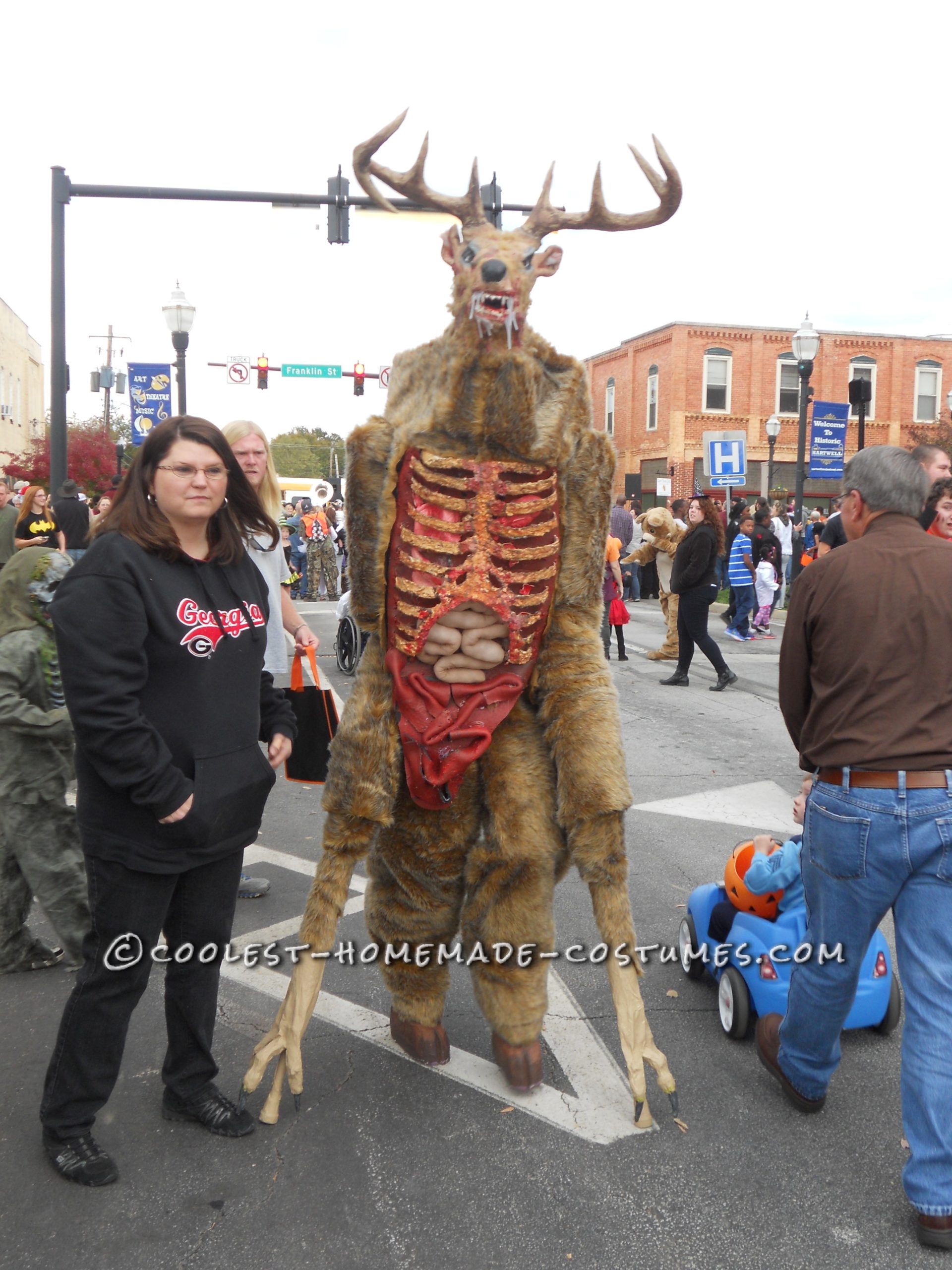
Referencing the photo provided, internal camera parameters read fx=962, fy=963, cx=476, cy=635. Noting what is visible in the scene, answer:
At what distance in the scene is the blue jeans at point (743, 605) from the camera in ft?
46.5

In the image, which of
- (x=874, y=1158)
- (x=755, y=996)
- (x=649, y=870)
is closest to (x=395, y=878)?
(x=755, y=996)

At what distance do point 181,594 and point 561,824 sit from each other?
126cm

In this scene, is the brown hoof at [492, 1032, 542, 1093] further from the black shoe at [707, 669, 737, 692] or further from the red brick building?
the red brick building

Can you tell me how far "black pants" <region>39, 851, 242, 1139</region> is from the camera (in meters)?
2.53

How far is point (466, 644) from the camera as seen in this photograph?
283 cm

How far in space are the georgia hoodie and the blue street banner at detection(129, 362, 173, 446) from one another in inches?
584

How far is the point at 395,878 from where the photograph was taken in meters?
3.03

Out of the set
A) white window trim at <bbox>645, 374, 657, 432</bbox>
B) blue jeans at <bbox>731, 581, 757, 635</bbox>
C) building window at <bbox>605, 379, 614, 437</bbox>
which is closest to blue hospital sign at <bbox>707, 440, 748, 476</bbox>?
blue jeans at <bbox>731, 581, 757, 635</bbox>

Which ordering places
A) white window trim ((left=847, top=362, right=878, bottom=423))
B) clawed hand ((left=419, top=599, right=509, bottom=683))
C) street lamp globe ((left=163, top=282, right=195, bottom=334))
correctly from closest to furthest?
1. clawed hand ((left=419, top=599, right=509, bottom=683))
2. street lamp globe ((left=163, top=282, right=195, bottom=334))
3. white window trim ((left=847, top=362, right=878, bottom=423))

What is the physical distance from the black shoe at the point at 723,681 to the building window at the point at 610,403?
25.7 m

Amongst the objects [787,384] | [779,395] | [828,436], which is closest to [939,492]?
[828,436]

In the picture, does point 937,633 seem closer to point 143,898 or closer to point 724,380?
point 143,898

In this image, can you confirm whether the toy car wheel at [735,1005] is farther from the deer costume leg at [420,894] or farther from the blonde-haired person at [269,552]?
the blonde-haired person at [269,552]

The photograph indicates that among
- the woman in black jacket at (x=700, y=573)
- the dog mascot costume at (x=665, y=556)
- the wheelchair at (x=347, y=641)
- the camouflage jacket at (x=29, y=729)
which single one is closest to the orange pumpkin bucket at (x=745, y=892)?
the camouflage jacket at (x=29, y=729)
